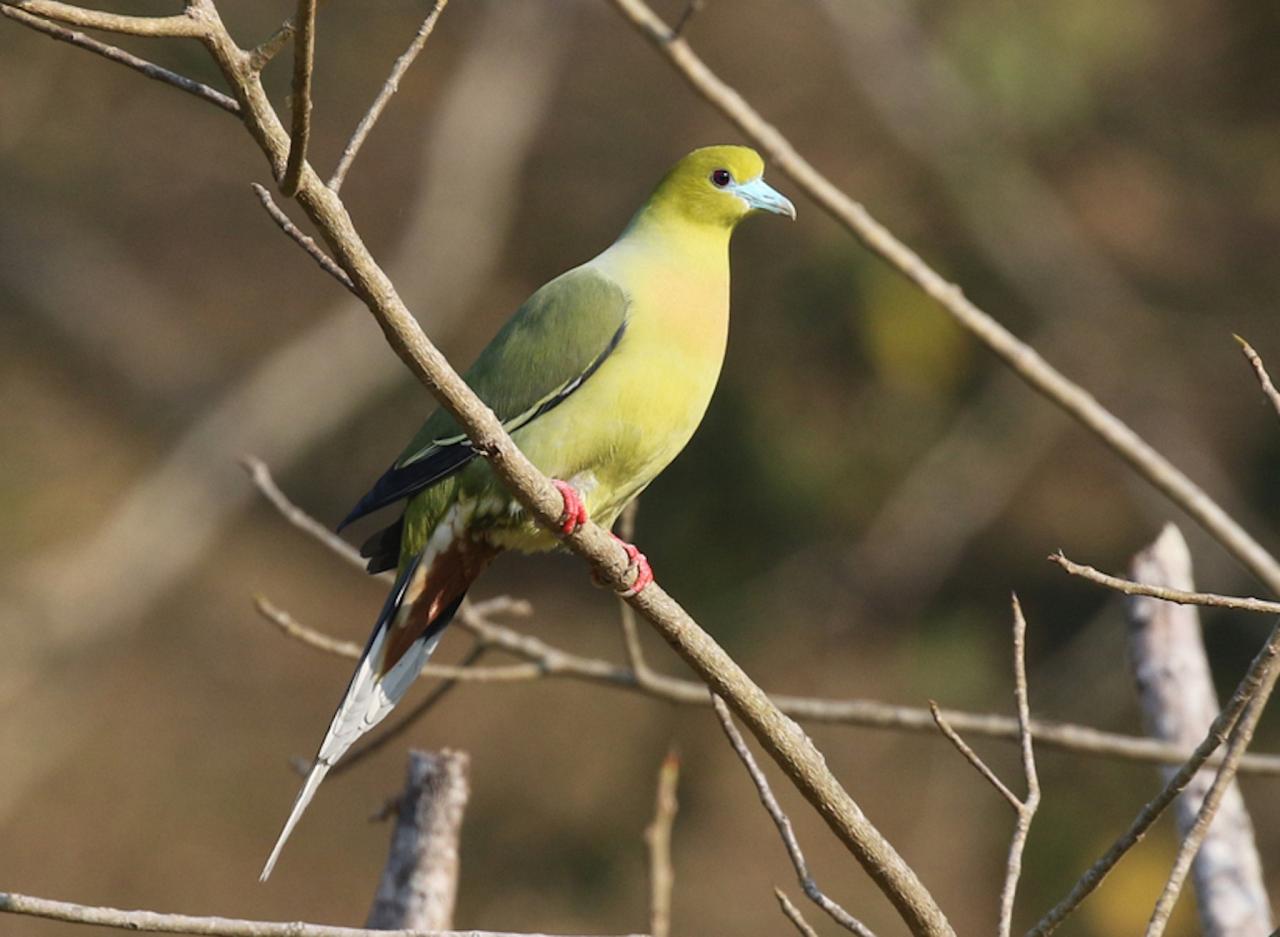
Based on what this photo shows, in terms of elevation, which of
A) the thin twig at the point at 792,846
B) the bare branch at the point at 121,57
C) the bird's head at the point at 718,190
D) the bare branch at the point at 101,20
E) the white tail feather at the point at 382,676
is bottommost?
the white tail feather at the point at 382,676

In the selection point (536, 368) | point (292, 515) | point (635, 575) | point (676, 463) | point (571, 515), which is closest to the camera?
point (571, 515)

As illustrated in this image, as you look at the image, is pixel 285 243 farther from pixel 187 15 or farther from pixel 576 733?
pixel 187 15

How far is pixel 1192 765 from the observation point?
5.16 feet

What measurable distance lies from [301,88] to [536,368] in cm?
137

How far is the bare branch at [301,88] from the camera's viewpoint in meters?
1.40

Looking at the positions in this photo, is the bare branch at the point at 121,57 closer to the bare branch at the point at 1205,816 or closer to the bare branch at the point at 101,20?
the bare branch at the point at 101,20

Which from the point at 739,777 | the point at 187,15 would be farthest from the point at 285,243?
the point at 187,15

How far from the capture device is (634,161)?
8336 millimetres

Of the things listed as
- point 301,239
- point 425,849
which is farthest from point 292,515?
point 301,239

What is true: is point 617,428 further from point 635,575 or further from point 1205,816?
point 1205,816

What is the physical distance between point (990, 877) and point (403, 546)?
462 centimetres

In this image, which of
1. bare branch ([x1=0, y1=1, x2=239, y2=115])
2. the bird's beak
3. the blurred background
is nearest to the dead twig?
bare branch ([x1=0, y1=1, x2=239, y2=115])

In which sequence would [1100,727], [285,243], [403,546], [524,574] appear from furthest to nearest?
[285,243]
[524,574]
[1100,727]
[403,546]

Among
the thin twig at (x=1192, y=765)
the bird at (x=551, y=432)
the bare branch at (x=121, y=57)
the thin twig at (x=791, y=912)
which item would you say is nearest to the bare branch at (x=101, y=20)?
the bare branch at (x=121, y=57)
